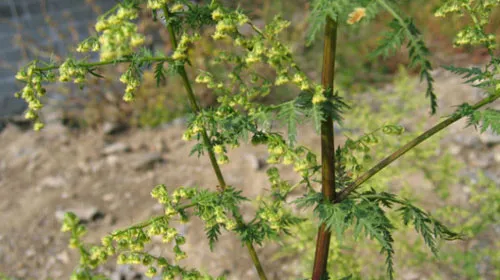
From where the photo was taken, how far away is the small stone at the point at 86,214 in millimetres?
4266

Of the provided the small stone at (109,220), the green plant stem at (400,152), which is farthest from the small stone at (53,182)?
the green plant stem at (400,152)

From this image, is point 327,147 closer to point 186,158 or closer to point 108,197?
point 108,197

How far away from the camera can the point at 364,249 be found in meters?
3.36

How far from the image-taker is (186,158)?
505 centimetres

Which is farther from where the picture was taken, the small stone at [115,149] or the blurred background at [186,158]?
the small stone at [115,149]

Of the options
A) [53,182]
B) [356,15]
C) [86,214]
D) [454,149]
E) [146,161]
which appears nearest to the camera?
[356,15]

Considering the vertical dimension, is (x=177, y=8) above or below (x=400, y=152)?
above

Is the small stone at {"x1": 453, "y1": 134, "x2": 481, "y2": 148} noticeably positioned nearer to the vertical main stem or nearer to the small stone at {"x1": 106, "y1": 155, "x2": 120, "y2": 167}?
the small stone at {"x1": 106, "y1": 155, "x2": 120, "y2": 167}

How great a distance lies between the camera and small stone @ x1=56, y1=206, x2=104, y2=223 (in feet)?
14.0

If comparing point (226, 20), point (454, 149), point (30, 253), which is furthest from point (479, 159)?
point (226, 20)

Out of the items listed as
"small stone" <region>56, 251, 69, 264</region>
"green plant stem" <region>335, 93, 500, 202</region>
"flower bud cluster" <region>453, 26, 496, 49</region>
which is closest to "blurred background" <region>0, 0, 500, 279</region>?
"small stone" <region>56, 251, 69, 264</region>

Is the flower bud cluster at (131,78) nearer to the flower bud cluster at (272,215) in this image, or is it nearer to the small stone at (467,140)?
the flower bud cluster at (272,215)

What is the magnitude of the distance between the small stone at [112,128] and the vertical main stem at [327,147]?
171 inches

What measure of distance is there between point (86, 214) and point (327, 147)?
10.8 ft
